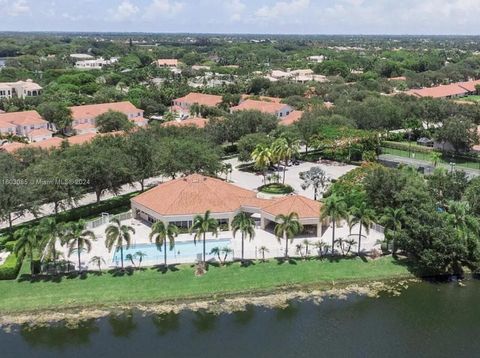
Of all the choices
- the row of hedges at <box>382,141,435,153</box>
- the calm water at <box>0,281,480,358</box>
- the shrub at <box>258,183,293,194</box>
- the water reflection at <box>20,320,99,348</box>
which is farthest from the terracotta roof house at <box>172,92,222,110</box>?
the water reflection at <box>20,320,99,348</box>

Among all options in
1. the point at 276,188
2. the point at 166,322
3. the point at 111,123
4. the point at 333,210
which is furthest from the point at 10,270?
the point at 111,123

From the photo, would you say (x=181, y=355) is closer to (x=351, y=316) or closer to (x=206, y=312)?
(x=206, y=312)

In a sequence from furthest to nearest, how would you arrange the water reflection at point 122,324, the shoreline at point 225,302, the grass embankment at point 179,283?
the grass embankment at point 179,283 → the shoreline at point 225,302 → the water reflection at point 122,324

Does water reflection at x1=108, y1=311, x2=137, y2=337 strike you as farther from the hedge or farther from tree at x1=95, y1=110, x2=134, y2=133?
tree at x1=95, y1=110, x2=134, y2=133

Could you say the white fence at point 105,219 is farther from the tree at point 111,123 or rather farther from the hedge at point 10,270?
the tree at point 111,123

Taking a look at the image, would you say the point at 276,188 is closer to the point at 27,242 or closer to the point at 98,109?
the point at 27,242

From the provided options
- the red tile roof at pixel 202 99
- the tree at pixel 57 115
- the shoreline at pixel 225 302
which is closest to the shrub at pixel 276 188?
the shoreline at pixel 225 302
